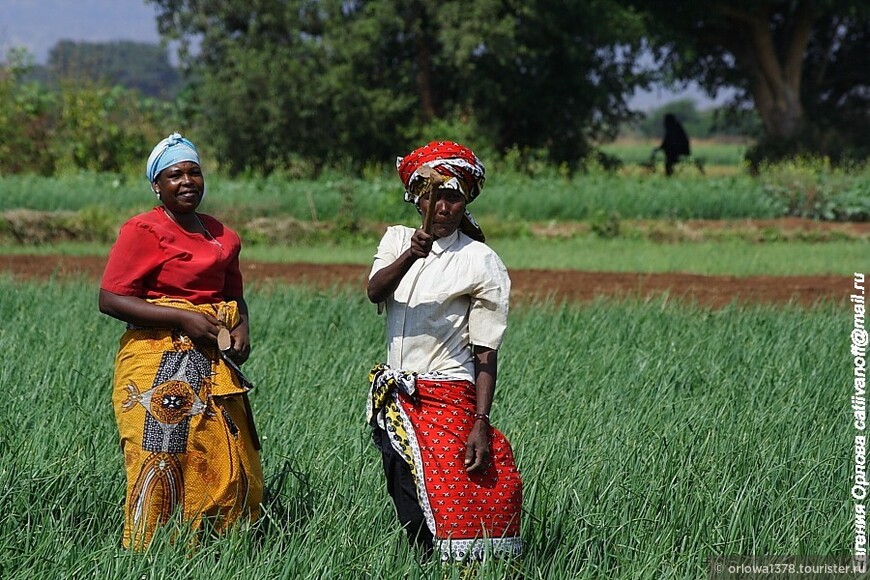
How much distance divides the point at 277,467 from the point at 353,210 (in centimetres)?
1109

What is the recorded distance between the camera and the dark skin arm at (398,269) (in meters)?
2.91

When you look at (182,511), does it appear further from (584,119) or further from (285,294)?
(584,119)

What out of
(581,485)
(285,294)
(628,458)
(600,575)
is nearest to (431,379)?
(600,575)

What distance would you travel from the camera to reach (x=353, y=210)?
15.0 m

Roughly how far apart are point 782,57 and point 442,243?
90.0 feet

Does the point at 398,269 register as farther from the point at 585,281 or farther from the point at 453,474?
the point at 585,281

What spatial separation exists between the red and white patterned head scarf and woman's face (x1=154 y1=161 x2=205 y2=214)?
1.88 feet

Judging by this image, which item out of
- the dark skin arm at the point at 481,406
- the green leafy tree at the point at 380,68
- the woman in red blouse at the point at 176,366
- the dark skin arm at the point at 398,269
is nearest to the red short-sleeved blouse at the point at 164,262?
the woman in red blouse at the point at 176,366

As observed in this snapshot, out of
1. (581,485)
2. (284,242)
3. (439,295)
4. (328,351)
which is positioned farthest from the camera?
(284,242)

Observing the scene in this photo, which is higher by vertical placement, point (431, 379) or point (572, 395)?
point (431, 379)

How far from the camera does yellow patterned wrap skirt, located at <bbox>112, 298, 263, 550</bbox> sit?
316 cm

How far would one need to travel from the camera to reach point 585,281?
408 inches

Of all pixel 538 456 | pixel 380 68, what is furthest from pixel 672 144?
pixel 538 456

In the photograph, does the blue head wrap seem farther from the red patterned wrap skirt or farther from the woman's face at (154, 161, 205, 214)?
the red patterned wrap skirt
